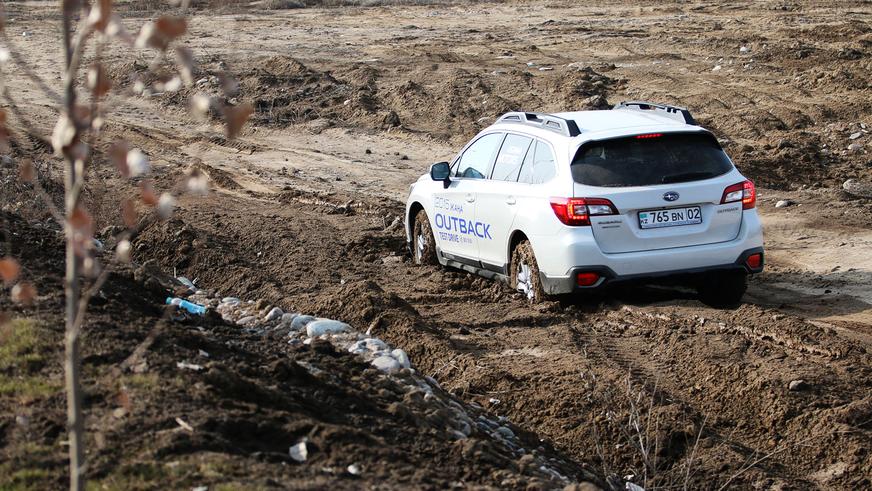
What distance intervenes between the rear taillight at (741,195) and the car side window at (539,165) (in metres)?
1.41

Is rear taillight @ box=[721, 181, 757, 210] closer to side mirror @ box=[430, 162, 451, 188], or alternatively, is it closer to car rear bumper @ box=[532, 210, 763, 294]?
car rear bumper @ box=[532, 210, 763, 294]

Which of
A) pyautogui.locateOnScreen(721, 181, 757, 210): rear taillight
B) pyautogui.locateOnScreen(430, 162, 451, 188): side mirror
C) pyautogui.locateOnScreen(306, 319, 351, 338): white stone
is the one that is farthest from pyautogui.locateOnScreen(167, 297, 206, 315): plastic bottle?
pyautogui.locateOnScreen(721, 181, 757, 210): rear taillight

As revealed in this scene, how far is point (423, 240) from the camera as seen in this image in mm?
11961

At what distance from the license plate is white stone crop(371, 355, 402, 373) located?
2.55 m

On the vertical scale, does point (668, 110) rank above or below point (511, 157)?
above

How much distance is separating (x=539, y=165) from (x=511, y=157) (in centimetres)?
59

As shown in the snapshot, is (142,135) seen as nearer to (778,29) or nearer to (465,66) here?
(465,66)

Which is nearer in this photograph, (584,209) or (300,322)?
(300,322)

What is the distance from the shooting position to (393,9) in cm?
3859


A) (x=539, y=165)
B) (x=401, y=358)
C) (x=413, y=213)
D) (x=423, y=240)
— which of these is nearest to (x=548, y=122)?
(x=539, y=165)

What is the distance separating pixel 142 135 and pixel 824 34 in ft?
49.4

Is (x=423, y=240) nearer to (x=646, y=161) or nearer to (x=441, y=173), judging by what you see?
(x=441, y=173)

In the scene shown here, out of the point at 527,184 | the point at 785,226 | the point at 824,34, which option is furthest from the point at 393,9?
the point at 527,184

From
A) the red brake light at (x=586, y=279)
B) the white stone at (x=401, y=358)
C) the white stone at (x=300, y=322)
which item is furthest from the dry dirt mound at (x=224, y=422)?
the red brake light at (x=586, y=279)
